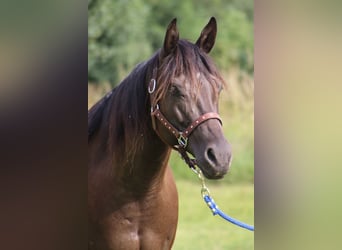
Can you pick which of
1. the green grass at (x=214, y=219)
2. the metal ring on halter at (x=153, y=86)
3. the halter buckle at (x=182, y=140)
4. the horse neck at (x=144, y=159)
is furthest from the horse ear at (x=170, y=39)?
the green grass at (x=214, y=219)

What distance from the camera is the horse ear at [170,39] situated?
2.16 m

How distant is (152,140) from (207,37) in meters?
0.52

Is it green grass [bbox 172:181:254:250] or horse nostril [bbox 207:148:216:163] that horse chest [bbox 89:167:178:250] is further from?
green grass [bbox 172:181:254:250]

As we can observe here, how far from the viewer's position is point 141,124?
7.54 ft

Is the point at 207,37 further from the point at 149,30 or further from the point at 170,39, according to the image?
the point at 149,30

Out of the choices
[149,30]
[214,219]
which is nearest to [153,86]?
[214,219]

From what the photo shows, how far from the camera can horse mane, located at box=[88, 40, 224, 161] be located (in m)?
2.14

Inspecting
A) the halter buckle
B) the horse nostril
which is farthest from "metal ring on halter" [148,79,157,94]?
the horse nostril

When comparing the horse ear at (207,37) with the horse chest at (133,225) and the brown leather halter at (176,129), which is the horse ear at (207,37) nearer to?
the brown leather halter at (176,129)

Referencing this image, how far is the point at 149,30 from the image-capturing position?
6.62m
